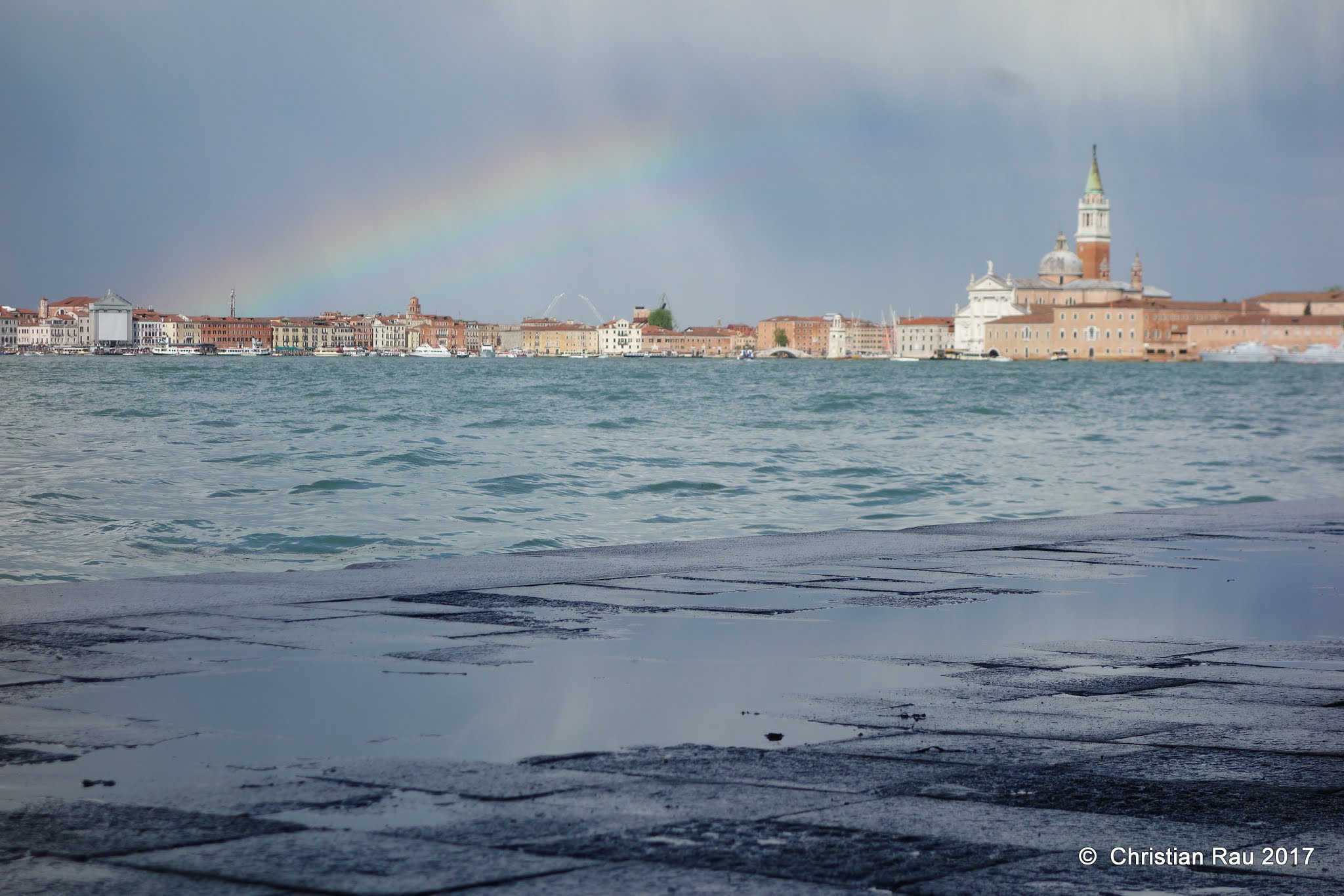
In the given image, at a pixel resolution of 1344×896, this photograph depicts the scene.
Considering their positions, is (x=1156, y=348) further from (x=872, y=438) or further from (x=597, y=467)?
(x=597, y=467)

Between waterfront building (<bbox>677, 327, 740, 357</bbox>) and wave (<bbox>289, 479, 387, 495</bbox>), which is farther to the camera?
waterfront building (<bbox>677, 327, 740, 357</bbox>)

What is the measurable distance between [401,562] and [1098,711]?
321 cm

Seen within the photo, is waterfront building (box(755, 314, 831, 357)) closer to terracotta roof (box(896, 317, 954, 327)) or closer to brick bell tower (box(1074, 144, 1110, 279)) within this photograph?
terracotta roof (box(896, 317, 954, 327))

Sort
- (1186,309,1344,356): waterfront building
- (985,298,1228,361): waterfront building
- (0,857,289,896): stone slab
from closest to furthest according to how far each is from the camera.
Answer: (0,857,289,896): stone slab
(1186,309,1344,356): waterfront building
(985,298,1228,361): waterfront building

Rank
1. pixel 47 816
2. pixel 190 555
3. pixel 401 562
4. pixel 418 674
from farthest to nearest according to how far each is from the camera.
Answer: pixel 190 555 < pixel 401 562 < pixel 418 674 < pixel 47 816

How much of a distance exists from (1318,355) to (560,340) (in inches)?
3172

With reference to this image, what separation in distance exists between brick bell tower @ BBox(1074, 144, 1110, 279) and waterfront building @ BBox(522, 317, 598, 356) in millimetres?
54265

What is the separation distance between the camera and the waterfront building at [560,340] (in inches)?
6594

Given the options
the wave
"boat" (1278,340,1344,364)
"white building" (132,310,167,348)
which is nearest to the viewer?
the wave

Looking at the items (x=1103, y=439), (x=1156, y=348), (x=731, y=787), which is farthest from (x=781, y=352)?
(x=731, y=787)

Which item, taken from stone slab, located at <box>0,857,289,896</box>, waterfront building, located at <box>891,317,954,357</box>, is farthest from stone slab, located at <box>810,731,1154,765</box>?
waterfront building, located at <box>891,317,954,357</box>

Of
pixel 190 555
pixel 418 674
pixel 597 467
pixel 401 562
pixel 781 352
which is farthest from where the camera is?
pixel 781 352

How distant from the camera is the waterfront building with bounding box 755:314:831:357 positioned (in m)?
172

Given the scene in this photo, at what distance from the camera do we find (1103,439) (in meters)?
24.4
